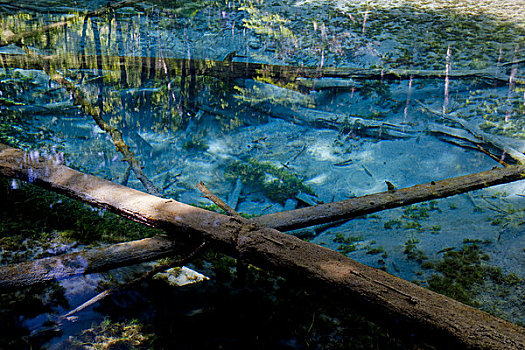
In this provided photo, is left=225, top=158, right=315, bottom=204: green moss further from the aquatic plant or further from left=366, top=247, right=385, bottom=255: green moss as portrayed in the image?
left=366, top=247, right=385, bottom=255: green moss

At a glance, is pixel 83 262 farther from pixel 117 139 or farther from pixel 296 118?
pixel 296 118

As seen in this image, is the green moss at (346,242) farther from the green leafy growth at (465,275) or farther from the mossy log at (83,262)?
the mossy log at (83,262)

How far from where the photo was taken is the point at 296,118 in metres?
5.59

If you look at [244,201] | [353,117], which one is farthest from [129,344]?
[353,117]

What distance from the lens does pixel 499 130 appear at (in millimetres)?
4816

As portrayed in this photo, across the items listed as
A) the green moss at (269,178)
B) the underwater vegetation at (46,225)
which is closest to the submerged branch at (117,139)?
the underwater vegetation at (46,225)

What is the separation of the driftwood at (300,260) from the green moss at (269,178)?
79.8 inches

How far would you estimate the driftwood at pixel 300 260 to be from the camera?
1558 mm

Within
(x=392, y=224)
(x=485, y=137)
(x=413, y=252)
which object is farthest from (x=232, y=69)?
(x=413, y=252)

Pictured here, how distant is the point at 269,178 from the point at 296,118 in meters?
1.50

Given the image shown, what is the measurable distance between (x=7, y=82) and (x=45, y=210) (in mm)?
4052

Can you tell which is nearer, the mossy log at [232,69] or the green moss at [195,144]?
the green moss at [195,144]

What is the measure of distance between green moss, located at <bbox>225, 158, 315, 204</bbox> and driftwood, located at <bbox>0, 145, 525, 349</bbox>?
2.03 metres

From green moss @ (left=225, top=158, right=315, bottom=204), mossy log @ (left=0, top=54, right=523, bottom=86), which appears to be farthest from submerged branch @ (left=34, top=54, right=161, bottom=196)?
green moss @ (left=225, top=158, right=315, bottom=204)
